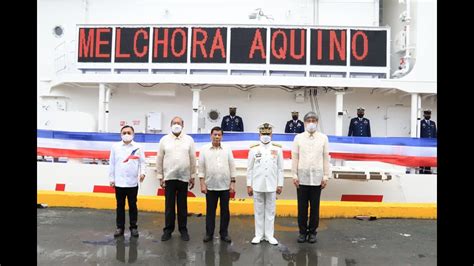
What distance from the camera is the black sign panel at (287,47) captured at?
8211 millimetres

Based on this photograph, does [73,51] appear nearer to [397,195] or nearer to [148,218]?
[148,218]

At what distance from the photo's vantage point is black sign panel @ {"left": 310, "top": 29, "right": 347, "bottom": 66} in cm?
820

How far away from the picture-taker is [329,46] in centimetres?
821

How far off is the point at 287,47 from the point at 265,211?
14.1 feet

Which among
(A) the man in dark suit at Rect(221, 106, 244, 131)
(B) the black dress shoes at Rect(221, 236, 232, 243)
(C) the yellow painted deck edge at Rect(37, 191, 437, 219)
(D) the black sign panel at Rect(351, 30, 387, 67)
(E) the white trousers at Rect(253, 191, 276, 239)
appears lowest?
(B) the black dress shoes at Rect(221, 236, 232, 243)

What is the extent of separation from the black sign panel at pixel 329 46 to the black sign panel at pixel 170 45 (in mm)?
2787

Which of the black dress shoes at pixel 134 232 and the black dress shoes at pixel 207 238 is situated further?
the black dress shoes at pixel 134 232

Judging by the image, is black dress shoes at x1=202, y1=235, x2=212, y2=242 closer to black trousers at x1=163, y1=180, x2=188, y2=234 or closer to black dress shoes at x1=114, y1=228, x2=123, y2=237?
black trousers at x1=163, y1=180, x2=188, y2=234

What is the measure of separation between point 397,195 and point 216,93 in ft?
14.8

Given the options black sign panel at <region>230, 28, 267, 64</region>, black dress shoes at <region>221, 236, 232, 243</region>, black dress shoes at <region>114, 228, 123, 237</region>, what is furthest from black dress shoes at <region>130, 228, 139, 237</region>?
black sign panel at <region>230, 28, 267, 64</region>

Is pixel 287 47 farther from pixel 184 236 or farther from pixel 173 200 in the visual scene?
pixel 184 236

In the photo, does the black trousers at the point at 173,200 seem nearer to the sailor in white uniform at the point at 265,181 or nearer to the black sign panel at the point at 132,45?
the sailor in white uniform at the point at 265,181

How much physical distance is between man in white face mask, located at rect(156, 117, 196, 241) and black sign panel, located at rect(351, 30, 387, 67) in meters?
4.67

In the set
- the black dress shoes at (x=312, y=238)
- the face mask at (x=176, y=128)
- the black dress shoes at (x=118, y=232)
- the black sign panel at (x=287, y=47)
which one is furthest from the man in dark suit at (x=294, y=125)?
the black dress shoes at (x=118, y=232)
